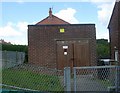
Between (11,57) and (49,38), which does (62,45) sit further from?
(11,57)

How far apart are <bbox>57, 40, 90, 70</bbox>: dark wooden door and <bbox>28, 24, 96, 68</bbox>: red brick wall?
0.33m

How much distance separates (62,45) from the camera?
21688 millimetres

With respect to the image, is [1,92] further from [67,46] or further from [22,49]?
[22,49]

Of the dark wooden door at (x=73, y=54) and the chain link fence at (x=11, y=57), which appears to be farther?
the dark wooden door at (x=73, y=54)

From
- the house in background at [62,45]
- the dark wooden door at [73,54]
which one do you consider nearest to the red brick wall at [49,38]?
the house in background at [62,45]

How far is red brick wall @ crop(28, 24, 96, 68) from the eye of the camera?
21672 mm

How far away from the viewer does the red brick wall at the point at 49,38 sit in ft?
71.1

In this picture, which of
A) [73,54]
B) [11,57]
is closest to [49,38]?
[73,54]

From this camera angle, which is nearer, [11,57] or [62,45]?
[62,45]

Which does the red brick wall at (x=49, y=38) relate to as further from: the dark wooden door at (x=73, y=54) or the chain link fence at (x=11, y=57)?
the chain link fence at (x=11, y=57)

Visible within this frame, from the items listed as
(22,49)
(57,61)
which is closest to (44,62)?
(57,61)

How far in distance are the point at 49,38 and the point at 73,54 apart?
217 centimetres

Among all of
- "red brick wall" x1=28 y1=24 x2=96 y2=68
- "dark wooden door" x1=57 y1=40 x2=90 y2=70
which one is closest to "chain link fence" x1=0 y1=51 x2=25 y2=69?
"red brick wall" x1=28 y1=24 x2=96 y2=68

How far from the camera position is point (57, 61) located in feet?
71.0
